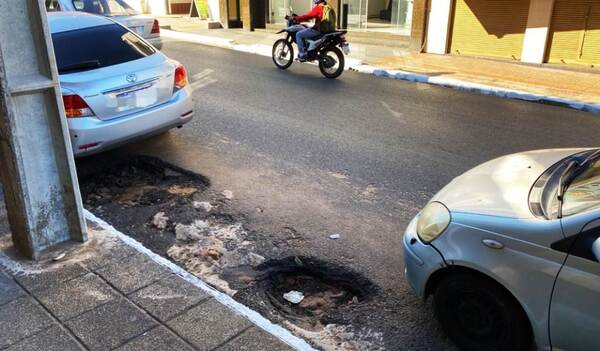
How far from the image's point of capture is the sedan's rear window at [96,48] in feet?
19.5

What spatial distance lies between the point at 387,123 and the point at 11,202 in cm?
565

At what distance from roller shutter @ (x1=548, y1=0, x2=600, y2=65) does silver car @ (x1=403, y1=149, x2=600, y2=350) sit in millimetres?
10331

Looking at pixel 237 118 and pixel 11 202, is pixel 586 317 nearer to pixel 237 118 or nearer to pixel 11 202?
pixel 11 202

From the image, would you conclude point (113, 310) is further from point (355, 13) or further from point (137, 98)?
point (355, 13)

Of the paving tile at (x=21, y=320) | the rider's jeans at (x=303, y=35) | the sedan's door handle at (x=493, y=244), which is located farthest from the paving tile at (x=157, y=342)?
the rider's jeans at (x=303, y=35)

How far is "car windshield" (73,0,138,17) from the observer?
1242 centimetres

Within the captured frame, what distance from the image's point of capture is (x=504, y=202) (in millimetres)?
3174

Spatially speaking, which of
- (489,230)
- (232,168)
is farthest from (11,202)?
(489,230)

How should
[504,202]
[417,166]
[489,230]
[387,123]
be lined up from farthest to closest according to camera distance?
[387,123] → [417,166] → [504,202] → [489,230]

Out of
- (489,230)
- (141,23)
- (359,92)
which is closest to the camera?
(489,230)

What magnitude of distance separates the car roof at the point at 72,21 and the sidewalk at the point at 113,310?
3.36m

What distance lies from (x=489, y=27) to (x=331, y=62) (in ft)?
16.6

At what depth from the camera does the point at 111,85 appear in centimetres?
570

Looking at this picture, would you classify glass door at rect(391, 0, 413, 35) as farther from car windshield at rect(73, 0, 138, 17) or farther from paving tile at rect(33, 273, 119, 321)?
paving tile at rect(33, 273, 119, 321)
